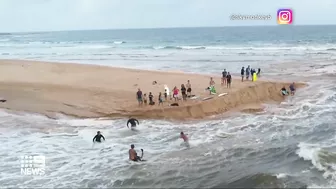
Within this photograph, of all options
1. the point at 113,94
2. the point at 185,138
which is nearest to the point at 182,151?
the point at 185,138

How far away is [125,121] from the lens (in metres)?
19.5

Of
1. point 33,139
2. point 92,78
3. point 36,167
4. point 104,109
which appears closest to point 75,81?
point 92,78

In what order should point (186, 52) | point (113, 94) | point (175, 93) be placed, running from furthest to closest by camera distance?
point (186, 52) → point (113, 94) → point (175, 93)

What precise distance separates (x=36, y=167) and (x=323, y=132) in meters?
11.6

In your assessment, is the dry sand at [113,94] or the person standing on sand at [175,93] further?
the person standing on sand at [175,93]

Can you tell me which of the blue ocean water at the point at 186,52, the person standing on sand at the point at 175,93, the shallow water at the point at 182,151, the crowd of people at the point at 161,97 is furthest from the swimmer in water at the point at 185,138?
the blue ocean water at the point at 186,52

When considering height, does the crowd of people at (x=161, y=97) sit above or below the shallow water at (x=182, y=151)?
above

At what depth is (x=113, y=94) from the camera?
78.7 feet

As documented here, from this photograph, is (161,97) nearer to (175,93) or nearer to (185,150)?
(175,93)

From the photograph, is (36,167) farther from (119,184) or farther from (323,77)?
(323,77)

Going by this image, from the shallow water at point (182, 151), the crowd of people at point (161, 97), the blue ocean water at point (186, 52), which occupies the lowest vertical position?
the shallow water at point (182, 151)

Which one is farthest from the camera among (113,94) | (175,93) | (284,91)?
(284,91)

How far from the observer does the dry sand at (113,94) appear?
20.5 m

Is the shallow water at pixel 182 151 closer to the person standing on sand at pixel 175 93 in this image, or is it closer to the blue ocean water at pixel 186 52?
the person standing on sand at pixel 175 93
